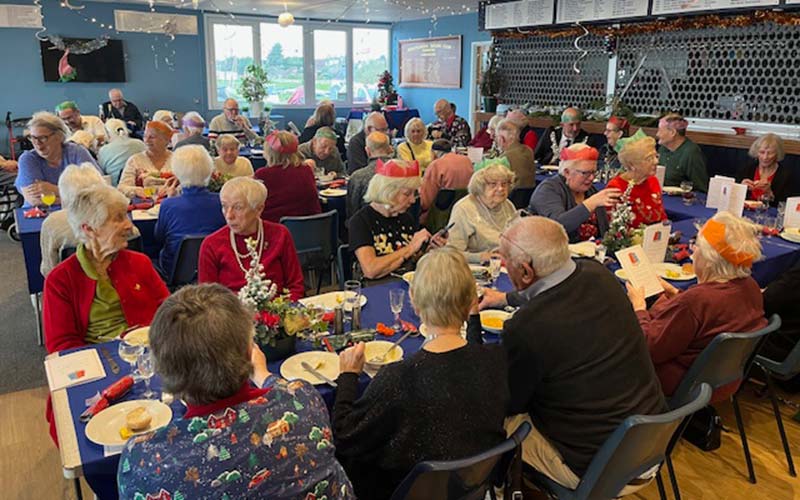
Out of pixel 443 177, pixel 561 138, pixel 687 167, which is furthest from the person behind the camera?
pixel 561 138

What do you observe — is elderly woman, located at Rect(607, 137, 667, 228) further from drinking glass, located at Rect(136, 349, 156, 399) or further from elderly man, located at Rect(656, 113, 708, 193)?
drinking glass, located at Rect(136, 349, 156, 399)

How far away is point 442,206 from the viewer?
492 centimetres

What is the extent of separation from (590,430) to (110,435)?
4.86 ft

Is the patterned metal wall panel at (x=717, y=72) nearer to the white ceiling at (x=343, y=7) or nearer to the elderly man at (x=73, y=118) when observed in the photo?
the white ceiling at (x=343, y=7)

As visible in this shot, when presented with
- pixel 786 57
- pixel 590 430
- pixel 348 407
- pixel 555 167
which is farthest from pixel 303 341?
pixel 786 57

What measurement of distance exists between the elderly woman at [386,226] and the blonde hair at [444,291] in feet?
4.57

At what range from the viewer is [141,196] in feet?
16.2

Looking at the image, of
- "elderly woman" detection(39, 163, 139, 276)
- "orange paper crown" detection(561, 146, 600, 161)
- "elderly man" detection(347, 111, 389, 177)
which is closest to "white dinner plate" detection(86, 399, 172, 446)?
"elderly woman" detection(39, 163, 139, 276)

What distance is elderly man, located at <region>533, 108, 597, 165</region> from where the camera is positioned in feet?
25.1

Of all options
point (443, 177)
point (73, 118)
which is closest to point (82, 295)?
point (443, 177)

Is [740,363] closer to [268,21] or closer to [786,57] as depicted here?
[786,57]

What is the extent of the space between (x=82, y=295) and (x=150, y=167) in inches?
119

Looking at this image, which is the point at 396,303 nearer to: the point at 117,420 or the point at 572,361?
the point at 572,361

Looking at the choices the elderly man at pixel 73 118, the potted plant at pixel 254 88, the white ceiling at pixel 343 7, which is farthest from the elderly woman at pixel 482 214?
the potted plant at pixel 254 88
